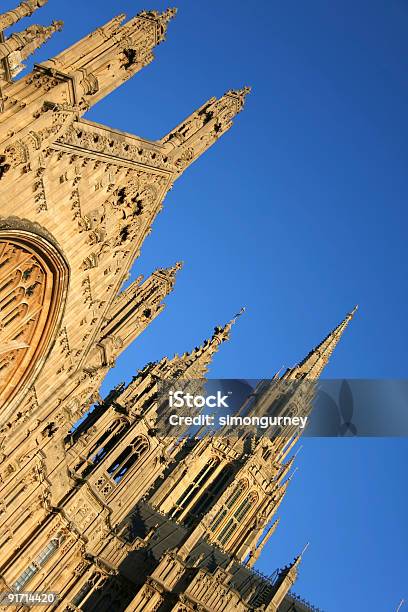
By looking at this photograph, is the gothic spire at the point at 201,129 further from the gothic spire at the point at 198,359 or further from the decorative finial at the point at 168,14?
the gothic spire at the point at 198,359

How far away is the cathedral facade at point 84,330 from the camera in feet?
70.6

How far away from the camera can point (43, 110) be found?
20.7 meters

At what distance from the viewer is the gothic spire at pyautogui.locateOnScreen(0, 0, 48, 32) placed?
2009 cm

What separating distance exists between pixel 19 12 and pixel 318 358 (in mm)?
47919

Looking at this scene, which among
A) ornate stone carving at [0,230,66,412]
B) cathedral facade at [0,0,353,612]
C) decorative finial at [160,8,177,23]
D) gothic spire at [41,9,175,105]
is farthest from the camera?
decorative finial at [160,8,177,23]

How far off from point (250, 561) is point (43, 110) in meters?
36.6

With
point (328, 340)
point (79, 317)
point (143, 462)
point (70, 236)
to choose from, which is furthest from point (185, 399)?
point (328, 340)

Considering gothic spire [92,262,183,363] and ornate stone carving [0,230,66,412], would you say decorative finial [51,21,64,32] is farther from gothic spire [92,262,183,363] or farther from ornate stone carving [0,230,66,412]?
gothic spire [92,262,183,363]

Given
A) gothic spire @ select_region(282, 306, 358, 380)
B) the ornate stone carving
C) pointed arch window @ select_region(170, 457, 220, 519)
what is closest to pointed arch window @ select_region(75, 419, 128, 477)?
the ornate stone carving

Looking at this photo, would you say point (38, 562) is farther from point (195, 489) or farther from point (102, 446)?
point (195, 489)

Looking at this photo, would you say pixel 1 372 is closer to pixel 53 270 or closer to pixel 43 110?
pixel 53 270

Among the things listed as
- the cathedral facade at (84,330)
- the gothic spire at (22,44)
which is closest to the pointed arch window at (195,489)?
the cathedral facade at (84,330)

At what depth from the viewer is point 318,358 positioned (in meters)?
64.3

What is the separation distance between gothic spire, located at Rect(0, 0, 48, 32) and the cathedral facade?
7 cm
